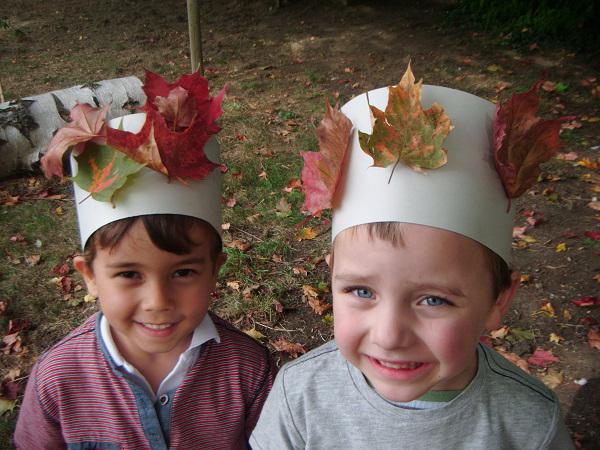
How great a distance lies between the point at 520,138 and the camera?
1489 mm

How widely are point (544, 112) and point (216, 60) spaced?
4.90 metres

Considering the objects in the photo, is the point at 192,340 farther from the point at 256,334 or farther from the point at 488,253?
the point at 256,334

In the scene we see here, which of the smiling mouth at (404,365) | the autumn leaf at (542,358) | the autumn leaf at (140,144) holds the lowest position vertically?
the autumn leaf at (542,358)

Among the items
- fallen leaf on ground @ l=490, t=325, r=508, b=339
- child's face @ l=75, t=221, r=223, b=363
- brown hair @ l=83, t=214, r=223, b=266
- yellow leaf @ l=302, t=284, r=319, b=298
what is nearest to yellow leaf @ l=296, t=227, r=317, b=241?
yellow leaf @ l=302, t=284, r=319, b=298

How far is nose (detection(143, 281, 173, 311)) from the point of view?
1.81 meters

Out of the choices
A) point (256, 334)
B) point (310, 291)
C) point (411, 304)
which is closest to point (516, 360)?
point (310, 291)

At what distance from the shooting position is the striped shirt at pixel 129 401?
204 centimetres

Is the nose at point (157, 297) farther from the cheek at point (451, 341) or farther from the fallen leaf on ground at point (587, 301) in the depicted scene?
the fallen leaf on ground at point (587, 301)

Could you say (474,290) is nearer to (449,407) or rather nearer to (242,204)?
(449,407)

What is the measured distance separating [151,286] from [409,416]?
907mm

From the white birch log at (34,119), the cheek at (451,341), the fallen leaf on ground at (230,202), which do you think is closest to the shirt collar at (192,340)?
the cheek at (451,341)

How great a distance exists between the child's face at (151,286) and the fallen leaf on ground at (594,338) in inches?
103

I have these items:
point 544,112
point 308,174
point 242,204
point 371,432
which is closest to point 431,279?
point 308,174

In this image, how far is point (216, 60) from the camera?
8.79 meters
